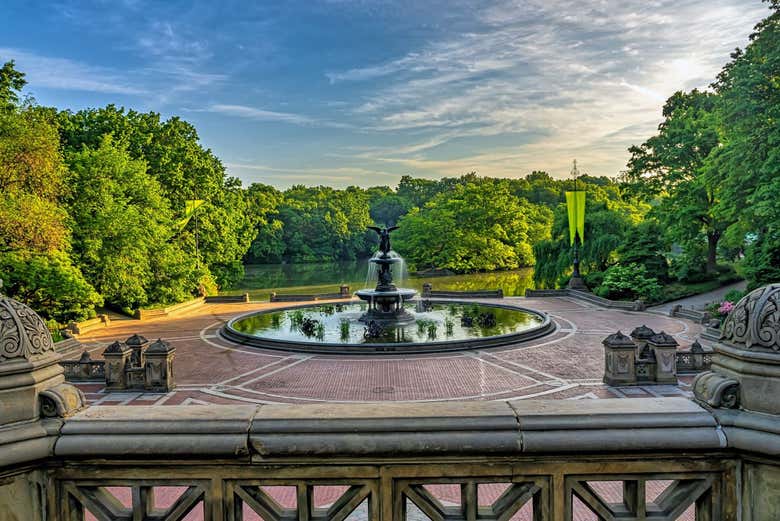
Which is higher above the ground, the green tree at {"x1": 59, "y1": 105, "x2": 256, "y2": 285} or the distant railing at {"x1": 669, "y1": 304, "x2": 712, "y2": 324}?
the green tree at {"x1": 59, "y1": 105, "x2": 256, "y2": 285}

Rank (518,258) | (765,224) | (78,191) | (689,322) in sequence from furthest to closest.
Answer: (518,258), (78,191), (689,322), (765,224)

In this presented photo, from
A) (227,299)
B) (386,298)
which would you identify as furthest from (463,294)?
(227,299)

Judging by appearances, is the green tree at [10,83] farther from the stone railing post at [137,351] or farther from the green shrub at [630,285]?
the green shrub at [630,285]

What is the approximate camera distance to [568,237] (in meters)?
41.7

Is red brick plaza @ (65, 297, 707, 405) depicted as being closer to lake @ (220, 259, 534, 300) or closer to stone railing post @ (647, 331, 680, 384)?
stone railing post @ (647, 331, 680, 384)

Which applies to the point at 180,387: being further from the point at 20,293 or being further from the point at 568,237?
the point at 568,237

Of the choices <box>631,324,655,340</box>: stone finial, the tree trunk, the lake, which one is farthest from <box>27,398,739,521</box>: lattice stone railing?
the lake

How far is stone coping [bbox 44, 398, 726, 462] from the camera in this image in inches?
101

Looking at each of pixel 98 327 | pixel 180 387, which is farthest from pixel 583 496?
pixel 98 327

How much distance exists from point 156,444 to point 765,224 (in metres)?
28.1

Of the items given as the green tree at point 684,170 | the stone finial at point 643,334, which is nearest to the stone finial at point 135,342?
the stone finial at point 643,334

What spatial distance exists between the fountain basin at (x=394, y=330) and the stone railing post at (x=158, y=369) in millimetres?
5649

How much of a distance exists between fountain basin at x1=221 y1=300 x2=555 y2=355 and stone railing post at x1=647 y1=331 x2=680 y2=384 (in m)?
6.40

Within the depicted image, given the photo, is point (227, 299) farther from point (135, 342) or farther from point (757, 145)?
point (757, 145)
